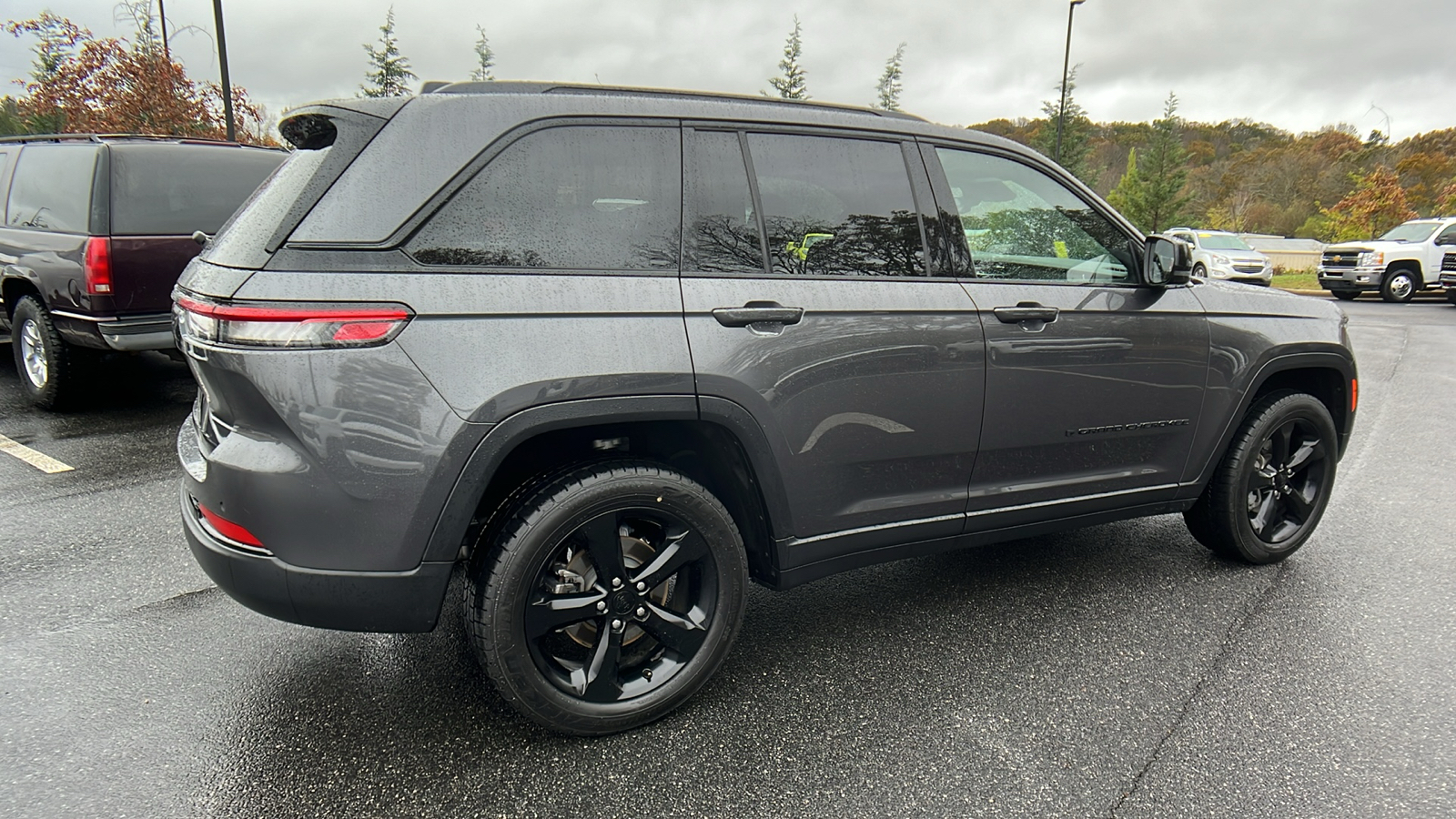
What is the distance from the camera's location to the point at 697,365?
2279 millimetres

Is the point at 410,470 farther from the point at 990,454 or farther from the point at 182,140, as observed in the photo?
the point at 182,140

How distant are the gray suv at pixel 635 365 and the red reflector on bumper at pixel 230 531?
0.01 m

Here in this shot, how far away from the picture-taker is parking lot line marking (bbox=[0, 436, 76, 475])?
471 centimetres

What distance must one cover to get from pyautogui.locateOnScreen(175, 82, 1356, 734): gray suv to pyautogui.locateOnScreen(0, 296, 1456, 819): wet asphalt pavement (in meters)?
0.34

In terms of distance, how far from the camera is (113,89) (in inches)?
681

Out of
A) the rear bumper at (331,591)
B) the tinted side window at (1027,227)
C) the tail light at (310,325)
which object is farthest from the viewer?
the tinted side window at (1027,227)

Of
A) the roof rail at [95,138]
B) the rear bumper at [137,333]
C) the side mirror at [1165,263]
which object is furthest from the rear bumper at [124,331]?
the side mirror at [1165,263]

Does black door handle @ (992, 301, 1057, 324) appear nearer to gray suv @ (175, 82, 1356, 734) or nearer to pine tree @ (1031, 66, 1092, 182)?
gray suv @ (175, 82, 1356, 734)

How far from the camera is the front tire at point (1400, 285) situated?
19.0 m

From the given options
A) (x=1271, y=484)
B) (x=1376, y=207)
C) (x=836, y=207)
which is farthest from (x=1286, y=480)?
(x=1376, y=207)

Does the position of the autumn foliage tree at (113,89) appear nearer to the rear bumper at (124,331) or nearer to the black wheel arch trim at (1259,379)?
the rear bumper at (124,331)

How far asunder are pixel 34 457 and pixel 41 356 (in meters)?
1.36

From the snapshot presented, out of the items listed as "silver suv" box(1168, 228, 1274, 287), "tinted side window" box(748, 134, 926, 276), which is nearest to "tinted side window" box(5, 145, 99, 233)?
"tinted side window" box(748, 134, 926, 276)

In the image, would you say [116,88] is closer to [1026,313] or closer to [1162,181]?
[1026,313]
